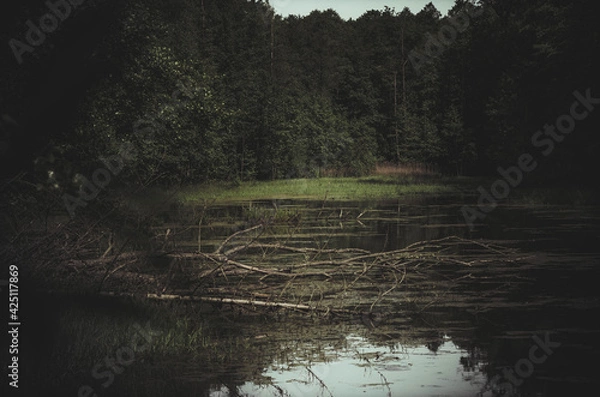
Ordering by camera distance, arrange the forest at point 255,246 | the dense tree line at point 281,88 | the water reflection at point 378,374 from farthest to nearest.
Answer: the water reflection at point 378,374 < the forest at point 255,246 < the dense tree line at point 281,88

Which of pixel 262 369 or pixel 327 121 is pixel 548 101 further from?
pixel 262 369

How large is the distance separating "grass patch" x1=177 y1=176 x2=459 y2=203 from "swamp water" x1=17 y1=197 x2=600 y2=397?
26.3 m

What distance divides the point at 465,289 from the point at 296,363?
16.4ft

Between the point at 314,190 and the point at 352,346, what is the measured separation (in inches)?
1504

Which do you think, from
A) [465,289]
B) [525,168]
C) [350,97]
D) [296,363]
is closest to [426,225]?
[465,289]

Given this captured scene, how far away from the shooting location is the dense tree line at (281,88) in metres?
3.90

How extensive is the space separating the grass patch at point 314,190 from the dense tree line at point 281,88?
4.87ft

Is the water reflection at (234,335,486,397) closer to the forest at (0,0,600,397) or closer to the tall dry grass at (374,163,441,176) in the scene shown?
the forest at (0,0,600,397)

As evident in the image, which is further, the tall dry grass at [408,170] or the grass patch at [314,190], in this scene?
the tall dry grass at [408,170]

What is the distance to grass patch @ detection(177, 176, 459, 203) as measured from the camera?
40516 millimetres

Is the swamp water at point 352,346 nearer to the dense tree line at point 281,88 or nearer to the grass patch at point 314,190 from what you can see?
the dense tree line at point 281,88

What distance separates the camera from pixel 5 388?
6234 millimetres

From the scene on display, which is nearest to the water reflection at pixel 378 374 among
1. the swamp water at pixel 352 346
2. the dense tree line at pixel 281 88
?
the swamp water at pixel 352 346

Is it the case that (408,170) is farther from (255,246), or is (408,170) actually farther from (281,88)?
(255,246)
